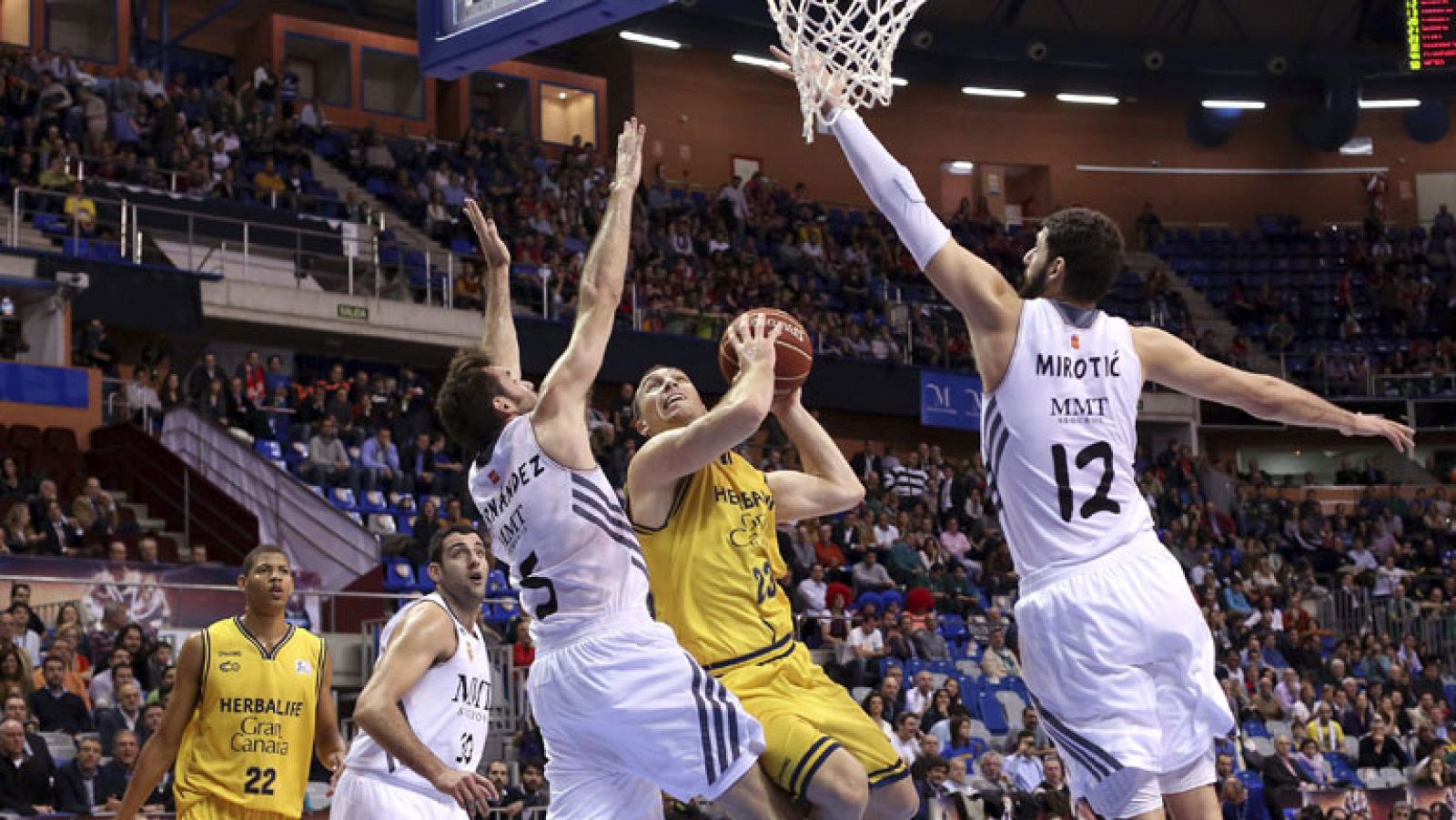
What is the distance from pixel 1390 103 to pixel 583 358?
3335 cm

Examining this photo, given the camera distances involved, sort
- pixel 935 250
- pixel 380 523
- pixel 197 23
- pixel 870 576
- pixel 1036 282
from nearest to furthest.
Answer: pixel 935 250 < pixel 1036 282 < pixel 380 523 < pixel 870 576 < pixel 197 23

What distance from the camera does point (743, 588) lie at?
5883mm

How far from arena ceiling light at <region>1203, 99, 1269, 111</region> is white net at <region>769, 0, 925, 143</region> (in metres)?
29.0

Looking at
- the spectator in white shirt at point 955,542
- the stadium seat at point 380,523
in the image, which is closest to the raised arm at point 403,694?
the stadium seat at point 380,523

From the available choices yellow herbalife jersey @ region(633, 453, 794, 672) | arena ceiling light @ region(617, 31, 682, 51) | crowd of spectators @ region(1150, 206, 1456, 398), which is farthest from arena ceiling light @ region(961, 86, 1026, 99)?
yellow herbalife jersey @ region(633, 453, 794, 672)

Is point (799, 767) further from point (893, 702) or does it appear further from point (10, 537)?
point (10, 537)

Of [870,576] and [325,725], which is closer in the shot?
[325,725]

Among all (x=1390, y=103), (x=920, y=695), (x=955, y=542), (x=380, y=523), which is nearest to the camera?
(x=920, y=695)

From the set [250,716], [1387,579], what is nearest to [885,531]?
[1387,579]

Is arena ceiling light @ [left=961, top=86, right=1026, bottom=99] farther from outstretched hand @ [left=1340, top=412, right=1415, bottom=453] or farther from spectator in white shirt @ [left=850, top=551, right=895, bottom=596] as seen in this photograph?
outstretched hand @ [left=1340, top=412, right=1415, bottom=453]

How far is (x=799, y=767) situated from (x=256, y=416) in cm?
1523

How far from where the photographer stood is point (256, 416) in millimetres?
19688

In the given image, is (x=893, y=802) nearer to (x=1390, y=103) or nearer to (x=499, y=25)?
(x=499, y=25)

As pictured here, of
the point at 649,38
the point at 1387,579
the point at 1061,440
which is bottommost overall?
the point at 1387,579
